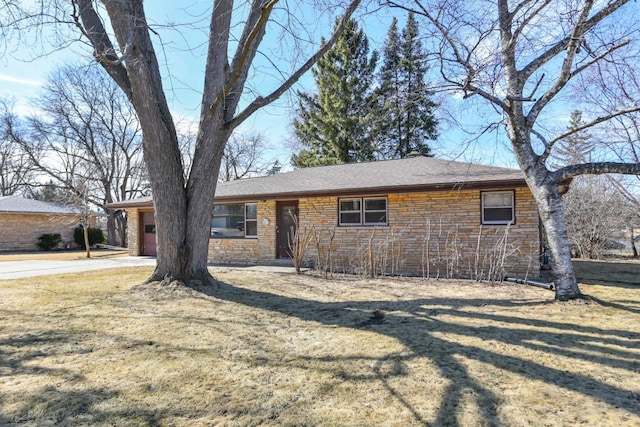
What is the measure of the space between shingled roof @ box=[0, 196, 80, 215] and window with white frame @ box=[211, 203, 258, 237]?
1399cm

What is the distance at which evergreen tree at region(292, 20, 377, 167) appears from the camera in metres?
23.0

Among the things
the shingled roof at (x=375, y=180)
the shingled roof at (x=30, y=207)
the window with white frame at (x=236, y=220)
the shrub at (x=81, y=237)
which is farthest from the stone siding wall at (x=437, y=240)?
the shrub at (x=81, y=237)

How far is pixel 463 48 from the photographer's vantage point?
6410 millimetres

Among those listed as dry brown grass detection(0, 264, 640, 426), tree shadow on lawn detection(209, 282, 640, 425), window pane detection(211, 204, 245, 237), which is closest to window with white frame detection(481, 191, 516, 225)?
dry brown grass detection(0, 264, 640, 426)

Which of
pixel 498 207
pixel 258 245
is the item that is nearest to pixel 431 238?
pixel 498 207

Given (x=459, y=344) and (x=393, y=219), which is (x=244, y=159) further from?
(x=459, y=344)

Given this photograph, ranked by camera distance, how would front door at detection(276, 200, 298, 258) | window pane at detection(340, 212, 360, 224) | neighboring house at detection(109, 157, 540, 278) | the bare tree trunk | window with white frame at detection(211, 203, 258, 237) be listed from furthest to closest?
window with white frame at detection(211, 203, 258, 237) < front door at detection(276, 200, 298, 258) < window pane at detection(340, 212, 360, 224) < neighboring house at detection(109, 157, 540, 278) < the bare tree trunk

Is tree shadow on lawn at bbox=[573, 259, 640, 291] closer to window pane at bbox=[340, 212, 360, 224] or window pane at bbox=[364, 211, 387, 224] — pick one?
window pane at bbox=[364, 211, 387, 224]

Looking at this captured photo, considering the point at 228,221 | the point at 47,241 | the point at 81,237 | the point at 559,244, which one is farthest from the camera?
the point at 81,237

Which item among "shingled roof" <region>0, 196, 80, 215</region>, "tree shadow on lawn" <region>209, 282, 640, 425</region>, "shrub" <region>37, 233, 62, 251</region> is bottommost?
"tree shadow on lawn" <region>209, 282, 640, 425</region>

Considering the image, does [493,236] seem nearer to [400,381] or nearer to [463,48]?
[463,48]

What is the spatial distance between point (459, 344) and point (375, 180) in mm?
7328

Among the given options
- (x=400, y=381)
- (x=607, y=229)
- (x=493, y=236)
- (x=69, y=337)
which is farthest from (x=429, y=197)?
(x=607, y=229)

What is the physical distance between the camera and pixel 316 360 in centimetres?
356
